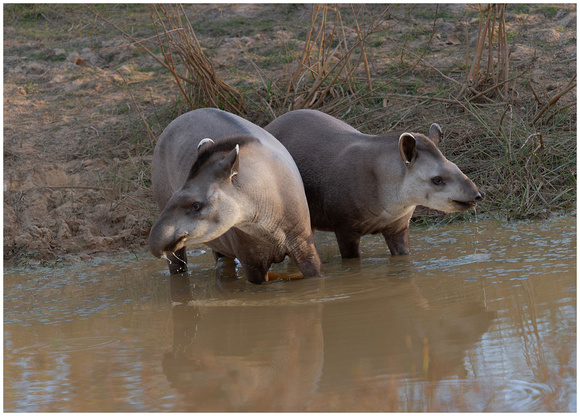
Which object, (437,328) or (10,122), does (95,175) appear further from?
(437,328)

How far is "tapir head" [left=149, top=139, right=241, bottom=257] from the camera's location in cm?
454

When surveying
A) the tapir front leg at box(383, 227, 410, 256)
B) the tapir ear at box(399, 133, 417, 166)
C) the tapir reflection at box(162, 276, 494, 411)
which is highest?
the tapir ear at box(399, 133, 417, 166)

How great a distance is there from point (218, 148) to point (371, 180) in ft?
4.60

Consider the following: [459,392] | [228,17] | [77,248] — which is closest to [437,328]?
[459,392]

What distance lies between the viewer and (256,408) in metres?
2.98

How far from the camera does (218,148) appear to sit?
4.82 m

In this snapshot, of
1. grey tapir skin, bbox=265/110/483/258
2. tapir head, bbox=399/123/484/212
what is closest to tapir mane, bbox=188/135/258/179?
grey tapir skin, bbox=265/110/483/258

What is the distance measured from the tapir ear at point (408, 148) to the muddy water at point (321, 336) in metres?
0.72

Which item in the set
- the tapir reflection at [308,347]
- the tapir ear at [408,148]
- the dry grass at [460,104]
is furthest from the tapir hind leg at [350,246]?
the dry grass at [460,104]

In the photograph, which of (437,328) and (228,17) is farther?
(228,17)

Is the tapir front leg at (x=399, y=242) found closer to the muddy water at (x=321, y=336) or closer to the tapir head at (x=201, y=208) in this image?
the muddy water at (x=321, y=336)

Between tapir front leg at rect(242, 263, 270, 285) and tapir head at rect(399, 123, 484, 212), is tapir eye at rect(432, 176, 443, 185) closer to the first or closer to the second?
tapir head at rect(399, 123, 484, 212)

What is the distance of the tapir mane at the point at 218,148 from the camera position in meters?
4.71

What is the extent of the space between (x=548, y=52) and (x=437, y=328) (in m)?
6.54
